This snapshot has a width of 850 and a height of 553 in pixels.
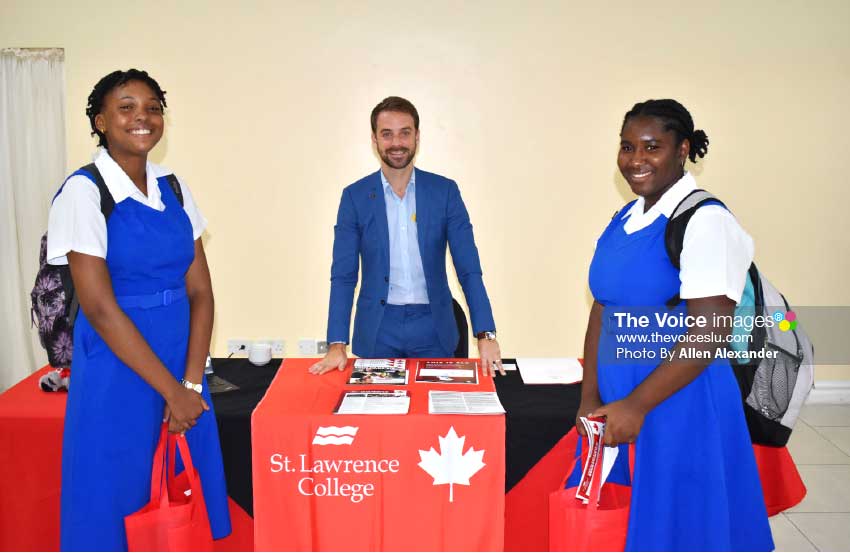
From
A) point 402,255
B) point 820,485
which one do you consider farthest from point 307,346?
point 820,485

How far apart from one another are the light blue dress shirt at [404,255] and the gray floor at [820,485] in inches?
72.5

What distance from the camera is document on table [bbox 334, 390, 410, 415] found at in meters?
2.10

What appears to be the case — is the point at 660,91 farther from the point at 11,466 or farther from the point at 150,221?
the point at 11,466

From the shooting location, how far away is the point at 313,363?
268cm

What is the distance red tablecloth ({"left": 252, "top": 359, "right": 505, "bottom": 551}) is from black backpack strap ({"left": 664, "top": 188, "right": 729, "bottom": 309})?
0.74 m

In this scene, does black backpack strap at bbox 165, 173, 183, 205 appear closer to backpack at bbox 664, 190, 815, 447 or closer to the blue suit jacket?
the blue suit jacket

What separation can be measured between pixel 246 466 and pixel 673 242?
1.50m

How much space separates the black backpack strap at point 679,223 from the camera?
1665 mm

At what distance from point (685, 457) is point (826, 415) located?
3368 millimetres

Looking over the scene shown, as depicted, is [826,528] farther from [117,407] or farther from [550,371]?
[117,407]

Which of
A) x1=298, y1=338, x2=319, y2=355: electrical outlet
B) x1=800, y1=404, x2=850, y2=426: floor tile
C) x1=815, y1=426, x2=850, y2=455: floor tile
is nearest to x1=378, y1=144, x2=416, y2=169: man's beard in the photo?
x1=298, y1=338, x2=319, y2=355: electrical outlet

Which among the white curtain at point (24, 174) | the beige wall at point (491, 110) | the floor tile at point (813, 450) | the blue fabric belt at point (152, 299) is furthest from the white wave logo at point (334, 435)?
the white curtain at point (24, 174)

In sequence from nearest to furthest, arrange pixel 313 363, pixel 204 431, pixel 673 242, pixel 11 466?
pixel 673 242
pixel 204 431
pixel 11 466
pixel 313 363

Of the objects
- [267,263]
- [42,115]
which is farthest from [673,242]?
[42,115]
